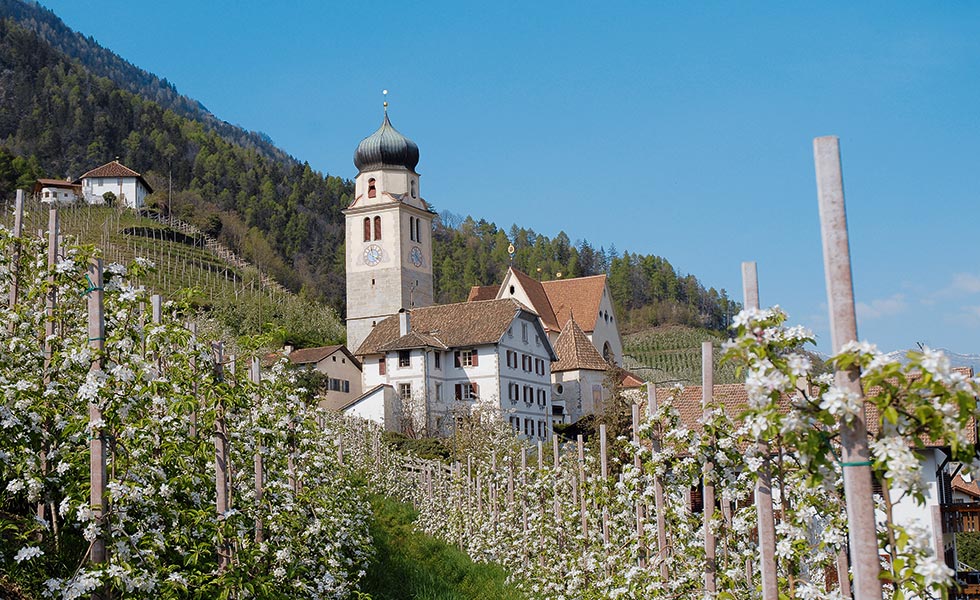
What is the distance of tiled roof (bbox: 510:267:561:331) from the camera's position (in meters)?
71.0

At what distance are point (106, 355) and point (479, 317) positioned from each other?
47.8 m

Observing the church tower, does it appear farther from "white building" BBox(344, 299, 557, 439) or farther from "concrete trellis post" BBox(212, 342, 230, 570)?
"concrete trellis post" BBox(212, 342, 230, 570)

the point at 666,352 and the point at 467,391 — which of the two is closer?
the point at 467,391

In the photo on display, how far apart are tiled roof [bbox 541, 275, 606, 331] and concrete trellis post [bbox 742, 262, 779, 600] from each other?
64.2 m

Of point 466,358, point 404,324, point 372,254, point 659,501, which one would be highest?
point 372,254

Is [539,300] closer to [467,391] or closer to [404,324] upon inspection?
[404,324]

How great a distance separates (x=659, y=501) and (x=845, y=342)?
5583mm

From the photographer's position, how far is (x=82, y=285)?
8305 mm

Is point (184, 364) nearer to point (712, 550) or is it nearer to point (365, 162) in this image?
point (712, 550)

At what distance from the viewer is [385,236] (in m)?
70.3

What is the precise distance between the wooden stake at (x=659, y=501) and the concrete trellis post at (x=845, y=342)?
4.92 meters

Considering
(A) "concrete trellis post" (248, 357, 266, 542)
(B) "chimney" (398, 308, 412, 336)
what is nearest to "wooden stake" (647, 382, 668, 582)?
(A) "concrete trellis post" (248, 357, 266, 542)

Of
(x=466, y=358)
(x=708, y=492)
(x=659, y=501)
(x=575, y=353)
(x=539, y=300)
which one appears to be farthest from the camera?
(x=539, y=300)

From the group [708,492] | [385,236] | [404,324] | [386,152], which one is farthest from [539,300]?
[708,492]
